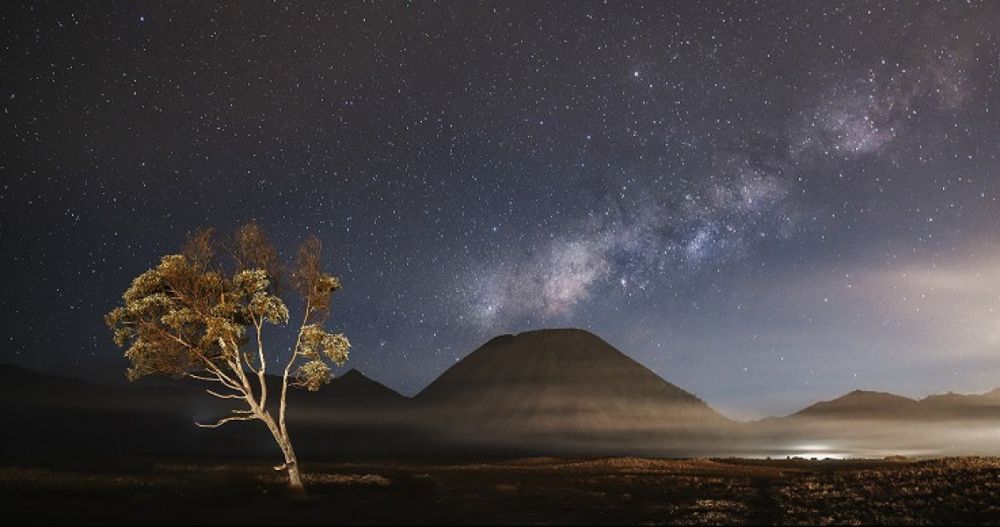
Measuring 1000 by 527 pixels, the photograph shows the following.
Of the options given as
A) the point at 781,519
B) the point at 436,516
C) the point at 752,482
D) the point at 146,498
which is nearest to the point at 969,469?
the point at 752,482

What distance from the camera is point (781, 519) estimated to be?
113 ft

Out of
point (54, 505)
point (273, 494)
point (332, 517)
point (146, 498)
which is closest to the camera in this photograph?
point (332, 517)

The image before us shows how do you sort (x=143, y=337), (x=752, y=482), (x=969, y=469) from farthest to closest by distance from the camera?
(x=752, y=482) → (x=969, y=469) → (x=143, y=337)

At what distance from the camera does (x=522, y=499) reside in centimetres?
4269

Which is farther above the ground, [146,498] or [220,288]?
[220,288]

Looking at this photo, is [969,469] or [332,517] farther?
[969,469]

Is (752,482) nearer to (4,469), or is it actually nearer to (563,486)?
(563,486)

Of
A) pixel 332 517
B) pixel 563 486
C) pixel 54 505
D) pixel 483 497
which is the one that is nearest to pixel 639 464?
pixel 563 486

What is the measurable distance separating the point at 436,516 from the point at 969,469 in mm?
38261

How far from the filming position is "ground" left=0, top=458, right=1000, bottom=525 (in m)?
33.6

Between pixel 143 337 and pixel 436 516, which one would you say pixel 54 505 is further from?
pixel 436 516

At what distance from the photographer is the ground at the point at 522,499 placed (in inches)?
1323

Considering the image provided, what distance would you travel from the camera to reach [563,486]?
51812mm

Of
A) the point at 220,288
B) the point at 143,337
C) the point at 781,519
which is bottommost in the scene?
the point at 781,519
